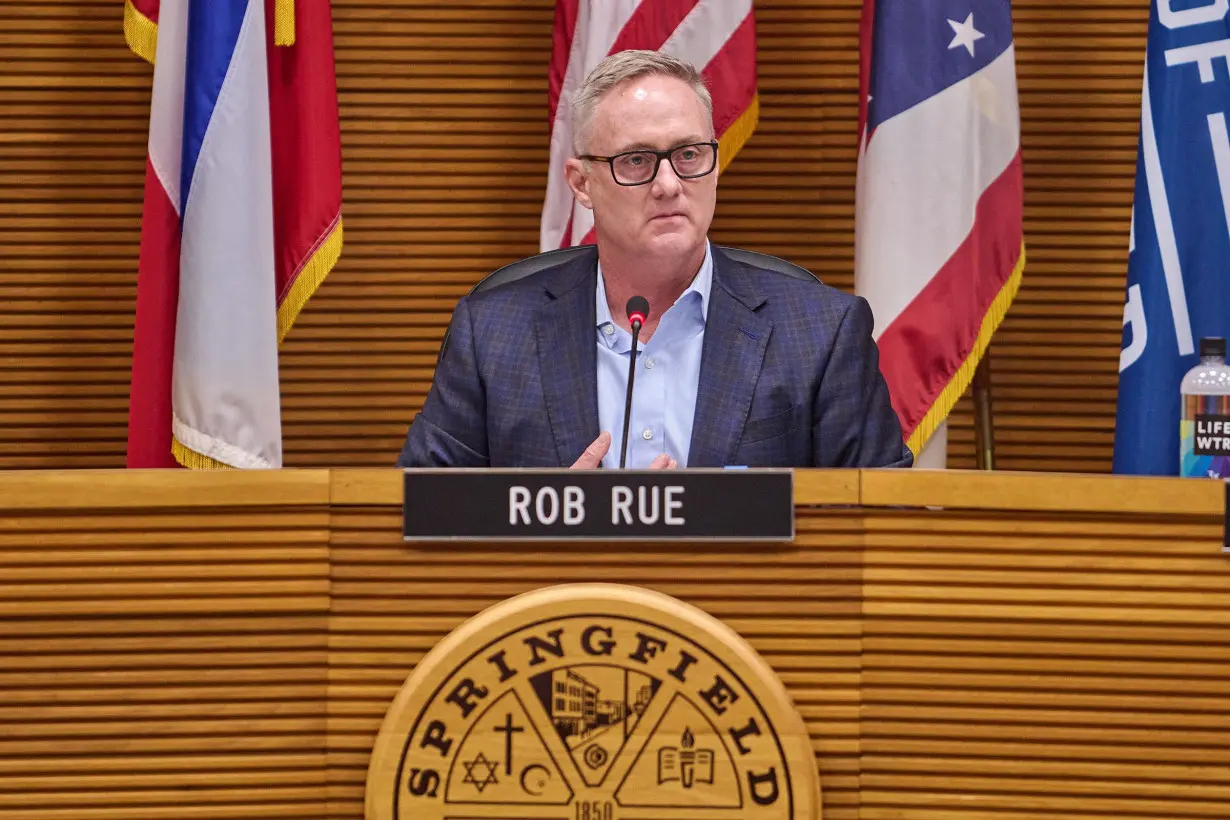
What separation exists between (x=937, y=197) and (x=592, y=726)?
194 cm

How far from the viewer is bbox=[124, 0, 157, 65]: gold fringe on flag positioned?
9.71ft

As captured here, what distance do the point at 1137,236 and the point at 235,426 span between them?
79.5 inches

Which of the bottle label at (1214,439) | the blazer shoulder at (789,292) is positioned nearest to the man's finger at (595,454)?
the blazer shoulder at (789,292)

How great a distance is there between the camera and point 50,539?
1.35 m

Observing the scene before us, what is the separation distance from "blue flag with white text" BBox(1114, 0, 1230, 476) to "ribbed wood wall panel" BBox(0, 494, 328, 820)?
82.1 inches

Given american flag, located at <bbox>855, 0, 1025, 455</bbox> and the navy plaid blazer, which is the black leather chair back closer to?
the navy plaid blazer

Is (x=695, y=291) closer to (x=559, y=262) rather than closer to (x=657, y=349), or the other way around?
(x=657, y=349)

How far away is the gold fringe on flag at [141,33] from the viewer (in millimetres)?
2959

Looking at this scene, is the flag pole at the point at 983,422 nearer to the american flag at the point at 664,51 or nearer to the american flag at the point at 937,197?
the american flag at the point at 937,197

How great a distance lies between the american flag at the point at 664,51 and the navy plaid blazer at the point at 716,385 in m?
0.90

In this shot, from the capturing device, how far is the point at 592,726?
1288mm

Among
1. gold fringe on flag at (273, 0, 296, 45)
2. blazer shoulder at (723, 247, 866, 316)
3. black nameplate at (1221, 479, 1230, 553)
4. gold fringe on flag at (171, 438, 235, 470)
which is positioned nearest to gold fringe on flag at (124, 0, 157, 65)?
gold fringe on flag at (273, 0, 296, 45)

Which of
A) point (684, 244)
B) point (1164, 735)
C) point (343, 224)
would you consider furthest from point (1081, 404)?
point (1164, 735)

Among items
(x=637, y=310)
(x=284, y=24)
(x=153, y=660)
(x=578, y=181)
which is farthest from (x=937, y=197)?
(x=153, y=660)
